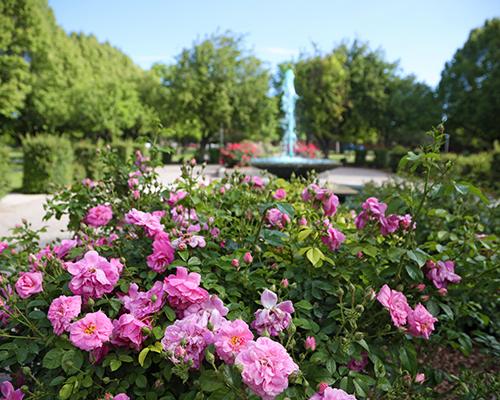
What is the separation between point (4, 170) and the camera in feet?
30.0

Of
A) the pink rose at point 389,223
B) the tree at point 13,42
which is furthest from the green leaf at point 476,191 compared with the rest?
the tree at point 13,42

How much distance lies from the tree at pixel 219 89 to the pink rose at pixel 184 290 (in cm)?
2489

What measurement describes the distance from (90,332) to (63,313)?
5.2 inches

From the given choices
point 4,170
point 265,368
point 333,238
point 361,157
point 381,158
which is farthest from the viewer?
point 361,157

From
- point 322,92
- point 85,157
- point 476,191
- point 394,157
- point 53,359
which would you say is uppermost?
point 322,92

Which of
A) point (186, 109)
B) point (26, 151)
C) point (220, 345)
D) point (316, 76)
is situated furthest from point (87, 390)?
point (316, 76)

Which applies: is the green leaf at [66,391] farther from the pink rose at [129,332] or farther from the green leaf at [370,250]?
the green leaf at [370,250]

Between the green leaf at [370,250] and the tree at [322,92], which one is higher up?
the tree at [322,92]

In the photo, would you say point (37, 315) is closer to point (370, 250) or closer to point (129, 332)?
point (129, 332)

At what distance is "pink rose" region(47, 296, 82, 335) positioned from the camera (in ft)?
4.06

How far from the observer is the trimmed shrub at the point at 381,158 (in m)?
22.7

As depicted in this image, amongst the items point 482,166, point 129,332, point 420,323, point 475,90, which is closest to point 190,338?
point 129,332

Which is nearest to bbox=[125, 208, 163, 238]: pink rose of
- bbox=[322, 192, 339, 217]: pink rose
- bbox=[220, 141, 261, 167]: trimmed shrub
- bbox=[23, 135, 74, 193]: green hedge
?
bbox=[322, 192, 339, 217]: pink rose

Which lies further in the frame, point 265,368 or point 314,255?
point 314,255
